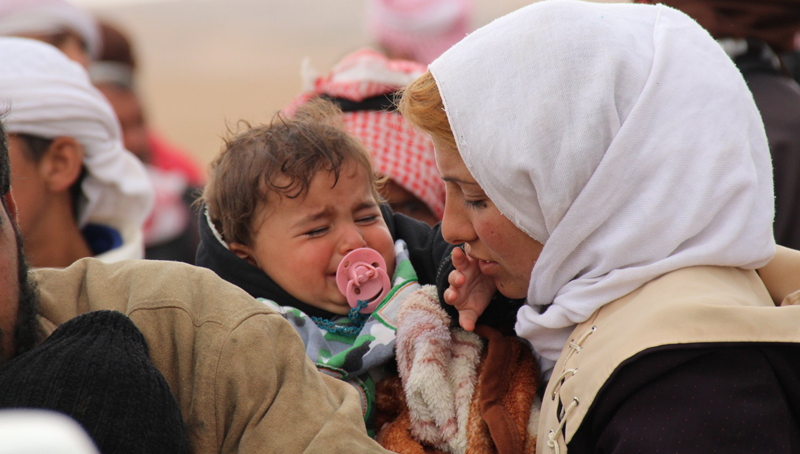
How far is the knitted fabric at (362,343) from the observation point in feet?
8.21

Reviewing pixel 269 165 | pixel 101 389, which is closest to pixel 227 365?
pixel 101 389

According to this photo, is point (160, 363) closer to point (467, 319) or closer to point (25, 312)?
point (25, 312)

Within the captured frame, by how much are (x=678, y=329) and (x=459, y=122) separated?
0.78 metres

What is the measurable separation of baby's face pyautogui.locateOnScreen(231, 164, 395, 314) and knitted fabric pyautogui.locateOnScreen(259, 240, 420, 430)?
98mm

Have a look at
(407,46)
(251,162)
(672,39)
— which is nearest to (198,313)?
(251,162)

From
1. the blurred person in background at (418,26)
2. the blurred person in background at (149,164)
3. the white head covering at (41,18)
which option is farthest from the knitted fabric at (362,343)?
the blurred person in background at (418,26)

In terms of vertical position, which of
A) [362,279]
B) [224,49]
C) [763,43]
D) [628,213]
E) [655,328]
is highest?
[628,213]

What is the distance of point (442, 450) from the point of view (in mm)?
2309

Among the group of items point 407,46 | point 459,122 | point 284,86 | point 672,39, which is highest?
point 672,39

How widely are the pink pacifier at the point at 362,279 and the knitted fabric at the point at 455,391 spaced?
240 mm

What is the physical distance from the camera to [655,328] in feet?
6.15

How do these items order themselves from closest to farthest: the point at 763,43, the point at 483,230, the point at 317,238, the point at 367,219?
the point at 483,230 < the point at 317,238 < the point at 367,219 < the point at 763,43

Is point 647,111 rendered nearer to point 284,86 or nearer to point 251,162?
point 251,162

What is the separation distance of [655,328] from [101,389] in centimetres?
121
